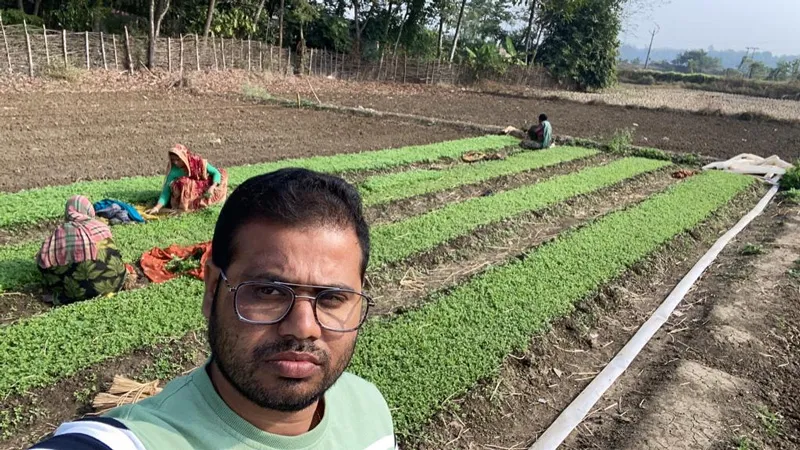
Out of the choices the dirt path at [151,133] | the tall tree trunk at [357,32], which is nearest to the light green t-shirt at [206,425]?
the dirt path at [151,133]

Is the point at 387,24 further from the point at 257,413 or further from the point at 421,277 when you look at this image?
the point at 257,413

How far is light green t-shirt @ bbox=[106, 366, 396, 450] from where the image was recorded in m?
1.27

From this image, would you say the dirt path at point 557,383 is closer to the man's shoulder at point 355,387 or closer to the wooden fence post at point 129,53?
the man's shoulder at point 355,387

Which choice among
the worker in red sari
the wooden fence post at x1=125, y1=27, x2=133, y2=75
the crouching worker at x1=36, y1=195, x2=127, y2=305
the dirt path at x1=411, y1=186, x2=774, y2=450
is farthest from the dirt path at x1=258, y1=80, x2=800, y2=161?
the crouching worker at x1=36, y1=195, x2=127, y2=305

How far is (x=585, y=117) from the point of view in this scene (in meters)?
24.6

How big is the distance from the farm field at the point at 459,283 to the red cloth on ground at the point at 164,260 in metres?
0.25

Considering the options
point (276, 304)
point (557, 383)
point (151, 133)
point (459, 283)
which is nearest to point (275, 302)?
point (276, 304)

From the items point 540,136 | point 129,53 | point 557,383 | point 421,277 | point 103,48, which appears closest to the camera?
point 557,383

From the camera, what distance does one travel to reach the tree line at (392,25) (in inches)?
1016

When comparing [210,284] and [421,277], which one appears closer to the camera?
[210,284]

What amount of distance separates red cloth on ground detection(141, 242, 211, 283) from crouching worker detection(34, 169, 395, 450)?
4.81m

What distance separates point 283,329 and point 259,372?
113 millimetres

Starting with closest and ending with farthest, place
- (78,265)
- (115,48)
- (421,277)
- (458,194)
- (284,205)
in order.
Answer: (284,205) < (78,265) < (421,277) < (458,194) < (115,48)

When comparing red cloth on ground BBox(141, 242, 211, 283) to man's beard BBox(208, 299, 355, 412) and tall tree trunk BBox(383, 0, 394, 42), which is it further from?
tall tree trunk BBox(383, 0, 394, 42)
